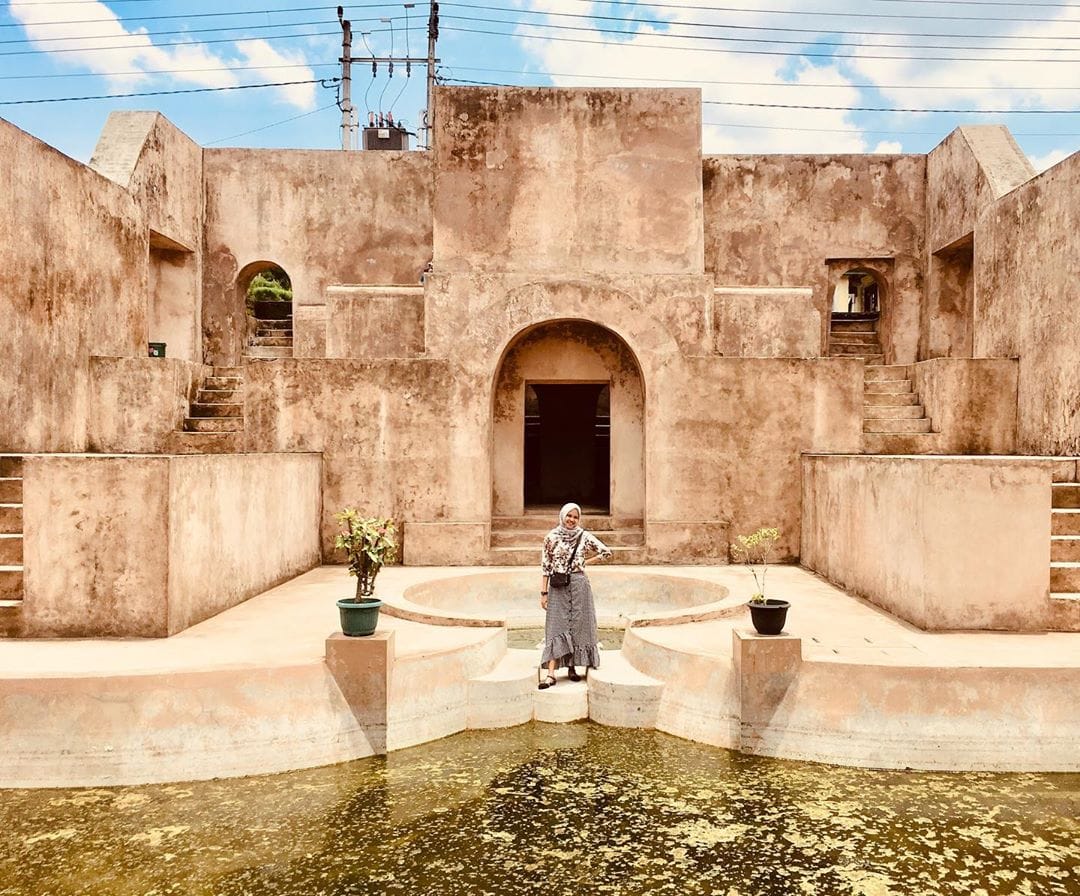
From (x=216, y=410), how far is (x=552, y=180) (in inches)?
241

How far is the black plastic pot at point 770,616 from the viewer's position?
6.86 meters

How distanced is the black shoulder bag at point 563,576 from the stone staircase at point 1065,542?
4163mm

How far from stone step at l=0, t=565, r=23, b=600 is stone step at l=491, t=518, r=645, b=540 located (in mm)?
6210

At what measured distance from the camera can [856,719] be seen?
263 inches

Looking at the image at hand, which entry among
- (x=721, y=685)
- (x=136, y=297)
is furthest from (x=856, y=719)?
(x=136, y=297)

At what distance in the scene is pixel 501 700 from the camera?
295 inches

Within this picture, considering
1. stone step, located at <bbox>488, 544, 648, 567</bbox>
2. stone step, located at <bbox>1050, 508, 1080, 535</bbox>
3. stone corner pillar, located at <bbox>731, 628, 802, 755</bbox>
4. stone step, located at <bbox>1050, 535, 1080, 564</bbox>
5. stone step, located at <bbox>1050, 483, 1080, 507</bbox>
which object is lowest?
stone corner pillar, located at <bbox>731, 628, 802, 755</bbox>

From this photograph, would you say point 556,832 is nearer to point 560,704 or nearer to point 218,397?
point 560,704

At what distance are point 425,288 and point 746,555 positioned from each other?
5669mm

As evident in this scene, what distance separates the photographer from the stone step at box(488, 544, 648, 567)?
1198cm

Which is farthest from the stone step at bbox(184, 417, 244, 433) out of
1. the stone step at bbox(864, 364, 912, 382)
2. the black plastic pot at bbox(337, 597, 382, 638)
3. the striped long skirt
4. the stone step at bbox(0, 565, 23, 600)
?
the stone step at bbox(864, 364, 912, 382)

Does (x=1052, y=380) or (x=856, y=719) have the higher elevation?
(x=1052, y=380)

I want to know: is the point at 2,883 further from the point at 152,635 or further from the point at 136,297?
the point at 136,297

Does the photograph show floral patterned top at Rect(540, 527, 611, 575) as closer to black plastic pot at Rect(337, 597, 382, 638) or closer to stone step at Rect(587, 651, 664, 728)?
stone step at Rect(587, 651, 664, 728)
